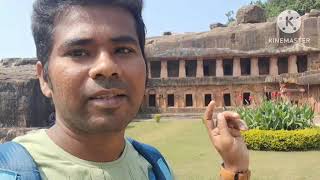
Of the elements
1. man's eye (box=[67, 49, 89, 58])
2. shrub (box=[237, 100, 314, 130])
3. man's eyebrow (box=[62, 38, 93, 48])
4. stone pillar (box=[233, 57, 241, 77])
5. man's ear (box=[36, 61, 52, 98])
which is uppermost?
man's eyebrow (box=[62, 38, 93, 48])

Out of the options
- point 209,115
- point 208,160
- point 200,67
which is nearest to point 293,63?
point 200,67

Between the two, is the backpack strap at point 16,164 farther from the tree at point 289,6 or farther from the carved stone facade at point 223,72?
the tree at point 289,6

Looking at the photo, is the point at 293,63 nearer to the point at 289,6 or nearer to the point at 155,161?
the point at 289,6

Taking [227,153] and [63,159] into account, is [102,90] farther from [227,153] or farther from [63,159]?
[227,153]

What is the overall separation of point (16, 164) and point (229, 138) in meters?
0.86

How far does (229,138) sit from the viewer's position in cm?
183

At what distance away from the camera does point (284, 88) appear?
27688 millimetres

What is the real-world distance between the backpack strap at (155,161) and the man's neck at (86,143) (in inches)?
10.4

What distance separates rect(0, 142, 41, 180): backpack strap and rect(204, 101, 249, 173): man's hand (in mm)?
754

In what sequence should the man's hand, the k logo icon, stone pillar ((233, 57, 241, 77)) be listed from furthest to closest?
1. the k logo icon
2. stone pillar ((233, 57, 241, 77))
3. the man's hand

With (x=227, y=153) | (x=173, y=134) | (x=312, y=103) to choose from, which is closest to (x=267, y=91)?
(x=312, y=103)

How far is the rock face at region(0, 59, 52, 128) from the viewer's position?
12164 millimetres

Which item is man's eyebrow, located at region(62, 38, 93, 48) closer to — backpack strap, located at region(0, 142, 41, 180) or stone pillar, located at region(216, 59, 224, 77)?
backpack strap, located at region(0, 142, 41, 180)

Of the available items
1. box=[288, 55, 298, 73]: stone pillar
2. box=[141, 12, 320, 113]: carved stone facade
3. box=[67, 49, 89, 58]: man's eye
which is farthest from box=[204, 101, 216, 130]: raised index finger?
box=[288, 55, 298, 73]: stone pillar
